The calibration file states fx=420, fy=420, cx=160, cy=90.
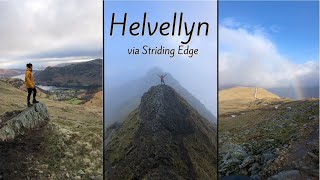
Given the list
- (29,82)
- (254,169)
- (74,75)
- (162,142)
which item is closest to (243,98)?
(254,169)

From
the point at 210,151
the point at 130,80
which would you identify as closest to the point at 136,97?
the point at 130,80

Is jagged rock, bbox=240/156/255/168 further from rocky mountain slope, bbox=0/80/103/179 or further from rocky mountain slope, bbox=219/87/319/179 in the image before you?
rocky mountain slope, bbox=0/80/103/179

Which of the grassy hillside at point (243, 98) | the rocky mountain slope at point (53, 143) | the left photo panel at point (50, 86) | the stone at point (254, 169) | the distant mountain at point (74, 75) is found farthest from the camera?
the grassy hillside at point (243, 98)

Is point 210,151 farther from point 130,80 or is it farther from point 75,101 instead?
point 75,101

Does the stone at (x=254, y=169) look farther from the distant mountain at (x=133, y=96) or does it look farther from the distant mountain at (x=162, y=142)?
the distant mountain at (x=133, y=96)

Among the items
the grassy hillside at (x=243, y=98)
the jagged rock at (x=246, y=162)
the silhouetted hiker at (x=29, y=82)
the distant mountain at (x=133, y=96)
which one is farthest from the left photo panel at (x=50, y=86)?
the jagged rock at (x=246, y=162)

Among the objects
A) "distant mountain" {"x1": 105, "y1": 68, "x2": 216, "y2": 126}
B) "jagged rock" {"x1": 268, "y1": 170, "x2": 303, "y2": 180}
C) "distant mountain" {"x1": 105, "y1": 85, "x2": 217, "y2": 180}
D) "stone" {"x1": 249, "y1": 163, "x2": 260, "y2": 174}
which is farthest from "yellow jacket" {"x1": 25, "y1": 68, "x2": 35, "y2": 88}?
"jagged rock" {"x1": 268, "y1": 170, "x2": 303, "y2": 180}

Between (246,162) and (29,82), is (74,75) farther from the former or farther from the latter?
(246,162)
